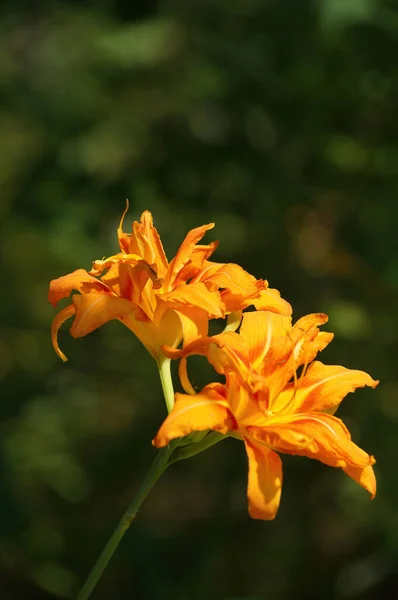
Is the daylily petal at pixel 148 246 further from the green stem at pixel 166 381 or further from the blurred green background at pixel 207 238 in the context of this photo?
the blurred green background at pixel 207 238

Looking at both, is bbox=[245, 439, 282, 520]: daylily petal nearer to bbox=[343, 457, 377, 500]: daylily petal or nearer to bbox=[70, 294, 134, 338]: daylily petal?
bbox=[343, 457, 377, 500]: daylily petal

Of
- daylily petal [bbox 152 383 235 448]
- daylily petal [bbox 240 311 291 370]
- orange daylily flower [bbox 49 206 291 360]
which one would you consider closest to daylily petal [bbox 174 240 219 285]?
orange daylily flower [bbox 49 206 291 360]

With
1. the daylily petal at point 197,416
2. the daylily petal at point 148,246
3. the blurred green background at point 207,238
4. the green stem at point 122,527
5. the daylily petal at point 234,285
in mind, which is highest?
the daylily petal at point 234,285

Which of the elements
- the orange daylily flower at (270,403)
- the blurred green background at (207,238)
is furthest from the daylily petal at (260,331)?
the blurred green background at (207,238)

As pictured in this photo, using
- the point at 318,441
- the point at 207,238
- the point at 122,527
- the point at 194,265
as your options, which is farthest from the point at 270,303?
the point at 207,238

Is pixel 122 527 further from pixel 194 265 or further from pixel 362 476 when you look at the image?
pixel 194 265

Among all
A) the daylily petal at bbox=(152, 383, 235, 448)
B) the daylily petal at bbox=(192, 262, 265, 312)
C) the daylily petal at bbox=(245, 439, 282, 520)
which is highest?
the daylily petal at bbox=(192, 262, 265, 312)
